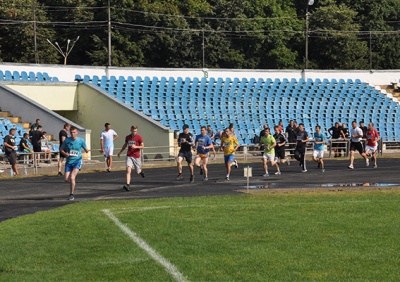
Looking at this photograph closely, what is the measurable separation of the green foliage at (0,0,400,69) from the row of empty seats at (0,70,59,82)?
59.9 ft

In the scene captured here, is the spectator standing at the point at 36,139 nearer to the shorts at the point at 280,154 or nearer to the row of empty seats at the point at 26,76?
the shorts at the point at 280,154

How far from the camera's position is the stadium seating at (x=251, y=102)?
48.6 meters

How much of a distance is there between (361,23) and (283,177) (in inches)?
2159

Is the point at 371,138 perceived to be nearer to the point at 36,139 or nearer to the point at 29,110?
the point at 36,139

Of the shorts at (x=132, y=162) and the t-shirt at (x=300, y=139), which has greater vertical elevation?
the t-shirt at (x=300, y=139)

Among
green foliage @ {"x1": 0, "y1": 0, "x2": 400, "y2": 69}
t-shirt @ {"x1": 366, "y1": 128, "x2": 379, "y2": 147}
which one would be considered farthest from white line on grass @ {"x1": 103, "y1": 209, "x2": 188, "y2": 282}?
green foliage @ {"x1": 0, "y1": 0, "x2": 400, "y2": 69}

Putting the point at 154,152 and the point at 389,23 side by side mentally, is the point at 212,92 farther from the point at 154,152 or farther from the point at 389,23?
the point at 389,23

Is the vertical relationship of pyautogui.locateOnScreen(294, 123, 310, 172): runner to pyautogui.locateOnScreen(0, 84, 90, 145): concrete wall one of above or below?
below

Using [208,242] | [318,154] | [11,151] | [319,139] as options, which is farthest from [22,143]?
[208,242]

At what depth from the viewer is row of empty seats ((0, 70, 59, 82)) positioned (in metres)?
46.5

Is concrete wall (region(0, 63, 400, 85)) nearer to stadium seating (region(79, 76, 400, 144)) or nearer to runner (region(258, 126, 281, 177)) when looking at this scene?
stadium seating (region(79, 76, 400, 144))

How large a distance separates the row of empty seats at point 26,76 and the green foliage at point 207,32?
59.9ft

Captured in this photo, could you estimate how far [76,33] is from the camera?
235ft

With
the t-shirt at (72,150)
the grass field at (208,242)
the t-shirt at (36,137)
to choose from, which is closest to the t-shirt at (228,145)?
the t-shirt at (72,150)
